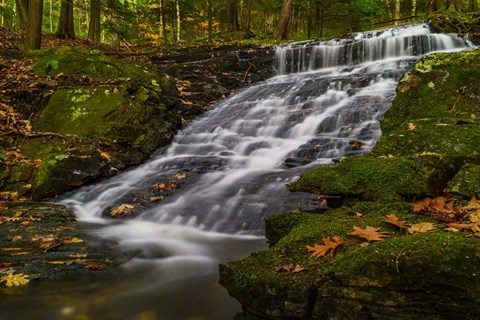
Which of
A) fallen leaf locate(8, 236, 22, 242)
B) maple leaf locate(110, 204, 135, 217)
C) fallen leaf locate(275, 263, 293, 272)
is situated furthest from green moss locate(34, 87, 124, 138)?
fallen leaf locate(275, 263, 293, 272)

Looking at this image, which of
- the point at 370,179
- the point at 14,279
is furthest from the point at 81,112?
the point at 370,179

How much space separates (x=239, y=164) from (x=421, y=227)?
544 centimetres

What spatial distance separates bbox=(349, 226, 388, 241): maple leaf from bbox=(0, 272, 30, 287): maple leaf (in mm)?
3045

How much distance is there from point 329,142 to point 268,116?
9.85 ft

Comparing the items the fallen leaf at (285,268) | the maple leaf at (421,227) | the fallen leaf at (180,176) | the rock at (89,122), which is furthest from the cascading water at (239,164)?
the maple leaf at (421,227)

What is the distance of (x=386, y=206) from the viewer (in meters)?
3.75

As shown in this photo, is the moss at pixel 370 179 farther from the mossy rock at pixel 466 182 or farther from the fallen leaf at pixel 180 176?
the fallen leaf at pixel 180 176

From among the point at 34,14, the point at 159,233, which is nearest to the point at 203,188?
the point at 159,233

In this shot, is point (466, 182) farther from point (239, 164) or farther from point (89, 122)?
point (89, 122)

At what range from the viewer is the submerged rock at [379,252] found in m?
2.11

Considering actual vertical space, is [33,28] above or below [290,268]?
above

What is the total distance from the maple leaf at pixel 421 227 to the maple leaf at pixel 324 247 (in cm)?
54

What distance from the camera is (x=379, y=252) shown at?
2328mm

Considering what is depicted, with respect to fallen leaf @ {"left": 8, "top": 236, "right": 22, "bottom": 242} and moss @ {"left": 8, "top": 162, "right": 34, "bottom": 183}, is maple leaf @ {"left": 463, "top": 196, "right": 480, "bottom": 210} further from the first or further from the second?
moss @ {"left": 8, "top": 162, "right": 34, "bottom": 183}
